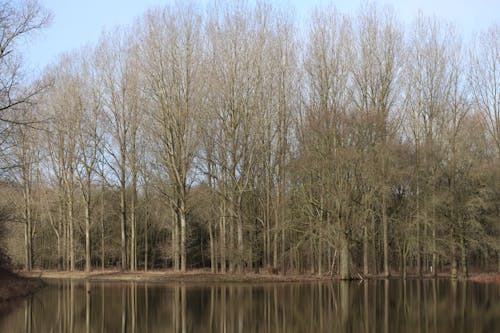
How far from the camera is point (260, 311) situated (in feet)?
67.8

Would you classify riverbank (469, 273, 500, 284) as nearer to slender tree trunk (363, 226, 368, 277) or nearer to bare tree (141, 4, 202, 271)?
slender tree trunk (363, 226, 368, 277)

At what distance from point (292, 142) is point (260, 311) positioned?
83.5 ft

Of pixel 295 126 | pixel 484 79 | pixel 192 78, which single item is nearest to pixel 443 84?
pixel 484 79

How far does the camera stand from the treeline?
38.7m

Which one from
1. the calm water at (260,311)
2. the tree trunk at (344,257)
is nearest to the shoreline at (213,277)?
the tree trunk at (344,257)

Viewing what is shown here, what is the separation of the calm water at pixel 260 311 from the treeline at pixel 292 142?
10.7 m

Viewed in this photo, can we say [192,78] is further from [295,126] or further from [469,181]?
[469,181]

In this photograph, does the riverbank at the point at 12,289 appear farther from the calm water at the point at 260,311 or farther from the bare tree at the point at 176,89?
the bare tree at the point at 176,89

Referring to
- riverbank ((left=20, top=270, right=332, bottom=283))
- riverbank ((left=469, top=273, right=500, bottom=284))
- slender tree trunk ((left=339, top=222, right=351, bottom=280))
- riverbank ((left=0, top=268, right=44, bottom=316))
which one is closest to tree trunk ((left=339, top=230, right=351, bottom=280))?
slender tree trunk ((left=339, top=222, right=351, bottom=280))

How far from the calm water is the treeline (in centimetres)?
1072

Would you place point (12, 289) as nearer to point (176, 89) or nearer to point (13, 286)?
point (13, 286)

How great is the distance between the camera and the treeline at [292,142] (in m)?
38.7

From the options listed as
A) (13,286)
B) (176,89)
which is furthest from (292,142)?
(13,286)

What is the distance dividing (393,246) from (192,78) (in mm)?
21033
